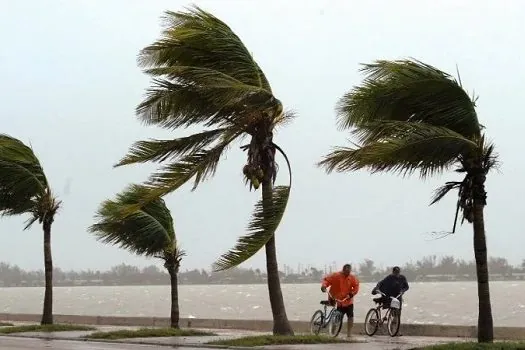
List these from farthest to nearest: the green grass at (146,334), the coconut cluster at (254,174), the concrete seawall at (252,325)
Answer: the green grass at (146,334) < the concrete seawall at (252,325) < the coconut cluster at (254,174)

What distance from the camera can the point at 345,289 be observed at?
20.1 m

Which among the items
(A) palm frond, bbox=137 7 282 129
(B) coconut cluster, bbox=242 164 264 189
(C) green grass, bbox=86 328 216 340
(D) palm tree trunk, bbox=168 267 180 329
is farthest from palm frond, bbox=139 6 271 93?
(D) palm tree trunk, bbox=168 267 180 329

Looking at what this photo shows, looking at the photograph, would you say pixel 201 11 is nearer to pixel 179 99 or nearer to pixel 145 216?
pixel 179 99

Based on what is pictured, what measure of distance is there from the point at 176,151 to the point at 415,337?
7.08m

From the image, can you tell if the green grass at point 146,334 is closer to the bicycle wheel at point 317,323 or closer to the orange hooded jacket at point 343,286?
the bicycle wheel at point 317,323

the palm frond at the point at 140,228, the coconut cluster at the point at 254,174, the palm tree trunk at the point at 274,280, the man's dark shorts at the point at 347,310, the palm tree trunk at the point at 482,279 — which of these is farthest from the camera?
the palm frond at the point at 140,228

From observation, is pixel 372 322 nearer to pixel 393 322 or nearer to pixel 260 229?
pixel 393 322

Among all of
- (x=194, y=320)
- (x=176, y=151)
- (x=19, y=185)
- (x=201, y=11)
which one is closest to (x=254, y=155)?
(x=176, y=151)

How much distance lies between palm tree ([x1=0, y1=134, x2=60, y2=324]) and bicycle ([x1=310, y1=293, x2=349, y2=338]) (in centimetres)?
949

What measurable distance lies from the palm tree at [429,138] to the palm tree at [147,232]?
1051 cm

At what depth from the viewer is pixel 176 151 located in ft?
60.3

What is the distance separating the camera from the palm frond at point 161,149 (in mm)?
18188

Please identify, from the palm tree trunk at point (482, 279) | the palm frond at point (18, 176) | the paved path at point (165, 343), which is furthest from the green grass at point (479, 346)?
the palm frond at point (18, 176)

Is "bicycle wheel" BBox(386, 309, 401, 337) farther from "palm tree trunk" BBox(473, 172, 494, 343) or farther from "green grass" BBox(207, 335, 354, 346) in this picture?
"palm tree trunk" BBox(473, 172, 494, 343)
